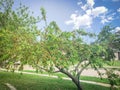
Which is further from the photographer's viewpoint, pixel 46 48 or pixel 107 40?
pixel 107 40

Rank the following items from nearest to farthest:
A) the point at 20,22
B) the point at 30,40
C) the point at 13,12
Answer: 1. the point at 30,40
2. the point at 20,22
3. the point at 13,12

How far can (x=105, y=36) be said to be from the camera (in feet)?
42.2

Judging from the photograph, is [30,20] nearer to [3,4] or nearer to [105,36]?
[3,4]

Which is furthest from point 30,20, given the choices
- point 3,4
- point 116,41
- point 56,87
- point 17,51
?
point 17,51

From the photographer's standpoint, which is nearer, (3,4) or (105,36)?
(105,36)

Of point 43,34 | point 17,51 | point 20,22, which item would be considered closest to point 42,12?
point 43,34

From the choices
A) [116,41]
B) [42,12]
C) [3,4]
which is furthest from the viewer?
[3,4]

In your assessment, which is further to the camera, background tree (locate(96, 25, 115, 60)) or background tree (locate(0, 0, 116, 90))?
background tree (locate(96, 25, 115, 60))

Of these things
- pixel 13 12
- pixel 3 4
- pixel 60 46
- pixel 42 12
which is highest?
pixel 3 4

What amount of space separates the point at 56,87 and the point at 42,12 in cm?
573

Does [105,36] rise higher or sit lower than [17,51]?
higher

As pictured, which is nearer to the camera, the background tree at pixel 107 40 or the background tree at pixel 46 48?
the background tree at pixel 46 48

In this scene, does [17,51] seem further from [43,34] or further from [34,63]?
[43,34]

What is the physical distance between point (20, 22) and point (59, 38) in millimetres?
8468
